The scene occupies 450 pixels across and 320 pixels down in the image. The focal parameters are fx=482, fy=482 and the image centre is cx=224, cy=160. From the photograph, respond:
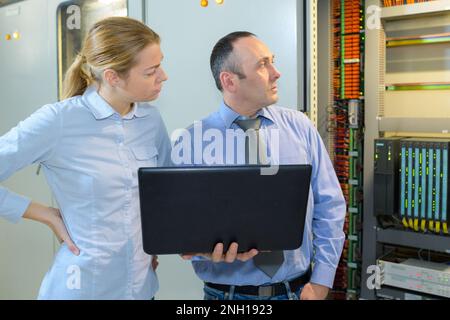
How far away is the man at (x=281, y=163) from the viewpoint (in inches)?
57.4

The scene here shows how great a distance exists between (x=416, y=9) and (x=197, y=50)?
1.03 meters

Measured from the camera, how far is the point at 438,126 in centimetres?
224

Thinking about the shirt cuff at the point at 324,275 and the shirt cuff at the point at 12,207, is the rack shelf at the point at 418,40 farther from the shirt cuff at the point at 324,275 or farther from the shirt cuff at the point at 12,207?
the shirt cuff at the point at 12,207

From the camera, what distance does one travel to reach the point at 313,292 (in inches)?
57.8

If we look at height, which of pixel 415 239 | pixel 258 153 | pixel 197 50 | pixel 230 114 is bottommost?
pixel 415 239

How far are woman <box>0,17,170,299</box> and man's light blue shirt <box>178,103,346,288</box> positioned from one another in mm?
237

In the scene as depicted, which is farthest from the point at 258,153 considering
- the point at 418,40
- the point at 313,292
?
the point at 418,40

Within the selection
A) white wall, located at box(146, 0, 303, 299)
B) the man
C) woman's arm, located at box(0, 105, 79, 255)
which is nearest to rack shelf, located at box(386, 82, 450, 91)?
white wall, located at box(146, 0, 303, 299)

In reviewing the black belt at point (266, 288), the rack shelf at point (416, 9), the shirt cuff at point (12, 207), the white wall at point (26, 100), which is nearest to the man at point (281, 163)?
the black belt at point (266, 288)

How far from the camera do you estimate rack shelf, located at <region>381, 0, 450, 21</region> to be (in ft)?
7.14

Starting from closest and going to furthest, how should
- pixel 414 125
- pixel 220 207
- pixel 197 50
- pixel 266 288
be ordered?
pixel 220 207
pixel 266 288
pixel 197 50
pixel 414 125

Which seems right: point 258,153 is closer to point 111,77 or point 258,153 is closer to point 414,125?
point 111,77

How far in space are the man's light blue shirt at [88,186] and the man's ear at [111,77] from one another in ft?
0.18
